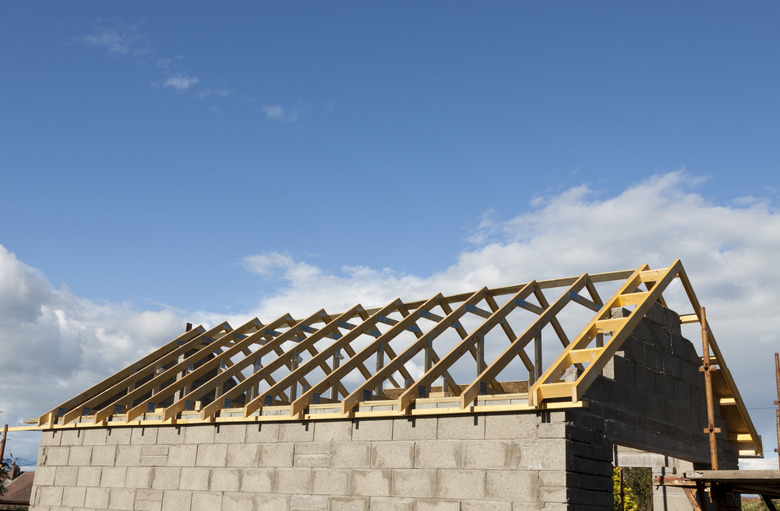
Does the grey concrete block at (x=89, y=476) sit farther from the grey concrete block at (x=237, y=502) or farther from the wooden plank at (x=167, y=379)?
the grey concrete block at (x=237, y=502)

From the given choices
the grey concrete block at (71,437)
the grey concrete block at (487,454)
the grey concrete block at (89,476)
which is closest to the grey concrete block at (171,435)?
the grey concrete block at (89,476)

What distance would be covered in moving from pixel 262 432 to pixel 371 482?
2467 mm

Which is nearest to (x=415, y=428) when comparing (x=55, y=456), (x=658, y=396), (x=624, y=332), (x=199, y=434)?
(x=624, y=332)

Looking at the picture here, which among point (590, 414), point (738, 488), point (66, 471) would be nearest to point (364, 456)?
point (590, 414)

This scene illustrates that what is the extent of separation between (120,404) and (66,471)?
1.71m

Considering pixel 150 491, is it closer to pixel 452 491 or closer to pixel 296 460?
pixel 296 460

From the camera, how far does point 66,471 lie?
15688 mm

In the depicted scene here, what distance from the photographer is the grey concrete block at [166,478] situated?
13.6 meters

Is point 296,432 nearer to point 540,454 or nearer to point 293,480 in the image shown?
point 293,480

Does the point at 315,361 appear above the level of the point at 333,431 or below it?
above

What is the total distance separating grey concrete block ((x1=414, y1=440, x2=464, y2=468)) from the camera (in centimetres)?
1041

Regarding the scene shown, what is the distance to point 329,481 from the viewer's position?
457 inches

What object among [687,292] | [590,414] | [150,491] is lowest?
[150,491]

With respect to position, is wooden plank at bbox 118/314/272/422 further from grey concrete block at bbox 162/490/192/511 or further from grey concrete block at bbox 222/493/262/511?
grey concrete block at bbox 222/493/262/511
